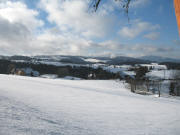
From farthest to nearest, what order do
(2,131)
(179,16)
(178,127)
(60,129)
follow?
(178,127), (60,129), (2,131), (179,16)

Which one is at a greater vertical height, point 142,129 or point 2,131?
point 2,131

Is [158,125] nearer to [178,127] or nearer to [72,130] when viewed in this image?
[178,127]

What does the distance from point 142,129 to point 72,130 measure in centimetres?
170

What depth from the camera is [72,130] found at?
254cm

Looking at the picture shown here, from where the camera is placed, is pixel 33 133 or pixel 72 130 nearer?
pixel 33 133

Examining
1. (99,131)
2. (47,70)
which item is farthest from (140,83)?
(47,70)

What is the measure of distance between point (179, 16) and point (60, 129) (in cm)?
263

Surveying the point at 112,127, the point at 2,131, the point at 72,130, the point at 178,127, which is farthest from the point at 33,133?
the point at 178,127

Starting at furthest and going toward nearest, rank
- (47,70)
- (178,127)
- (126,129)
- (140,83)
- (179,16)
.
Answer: (47,70)
(140,83)
(178,127)
(126,129)
(179,16)

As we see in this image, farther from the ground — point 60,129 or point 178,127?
point 60,129

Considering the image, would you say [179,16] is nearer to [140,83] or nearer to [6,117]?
[6,117]

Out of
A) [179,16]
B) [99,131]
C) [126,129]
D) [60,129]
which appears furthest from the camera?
[126,129]

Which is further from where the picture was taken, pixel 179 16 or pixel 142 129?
pixel 142 129

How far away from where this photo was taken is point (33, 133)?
6.91 feet
